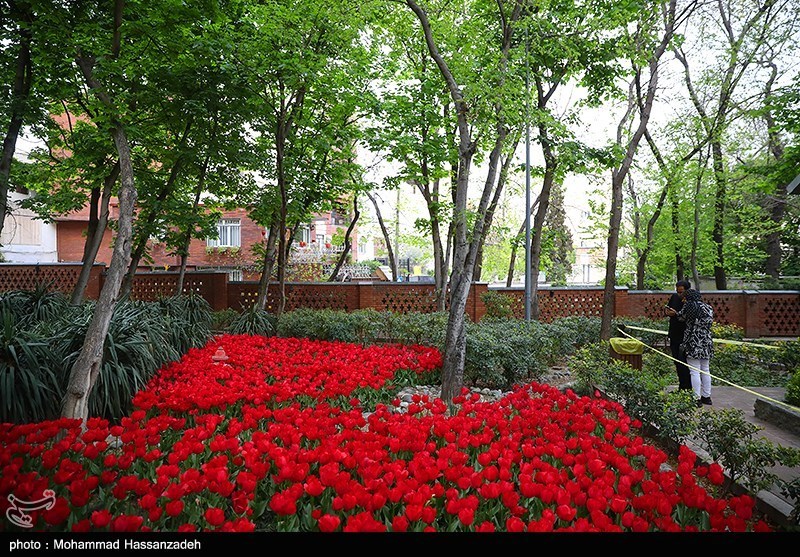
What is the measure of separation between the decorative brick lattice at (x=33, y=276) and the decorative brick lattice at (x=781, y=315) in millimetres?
21923

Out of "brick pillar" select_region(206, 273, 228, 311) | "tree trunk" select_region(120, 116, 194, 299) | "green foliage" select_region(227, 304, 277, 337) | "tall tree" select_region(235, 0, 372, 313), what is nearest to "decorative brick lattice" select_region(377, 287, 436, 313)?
"tall tree" select_region(235, 0, 372, 313)

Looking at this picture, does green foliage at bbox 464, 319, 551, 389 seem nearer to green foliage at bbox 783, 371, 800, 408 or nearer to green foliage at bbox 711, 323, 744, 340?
green foliage at bbox 783, 371, 800, 408

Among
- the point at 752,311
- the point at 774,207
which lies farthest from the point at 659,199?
the point at 774,207

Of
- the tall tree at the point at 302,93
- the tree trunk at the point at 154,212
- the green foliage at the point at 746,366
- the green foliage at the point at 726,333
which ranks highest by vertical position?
the tall tree at the point at 302,93

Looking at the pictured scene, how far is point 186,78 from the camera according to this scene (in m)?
8.00

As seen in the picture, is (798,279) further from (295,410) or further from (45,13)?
(45,13)

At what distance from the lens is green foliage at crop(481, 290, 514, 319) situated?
1372 cm

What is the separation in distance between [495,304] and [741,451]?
10.2 m

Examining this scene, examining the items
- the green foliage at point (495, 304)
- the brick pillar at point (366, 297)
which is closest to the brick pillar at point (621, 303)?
the green foliage at point (495, 304)

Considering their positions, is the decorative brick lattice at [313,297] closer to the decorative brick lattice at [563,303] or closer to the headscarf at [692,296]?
the decorative brick lattice at [563,303]

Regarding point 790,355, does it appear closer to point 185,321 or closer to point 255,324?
point 255,324

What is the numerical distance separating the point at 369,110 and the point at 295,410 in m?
9.24

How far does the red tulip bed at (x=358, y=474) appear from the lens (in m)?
2.50
